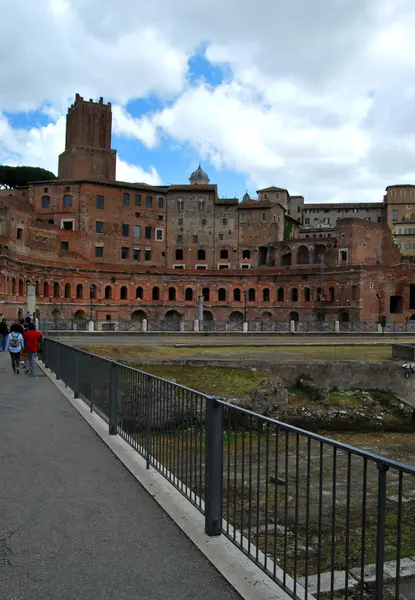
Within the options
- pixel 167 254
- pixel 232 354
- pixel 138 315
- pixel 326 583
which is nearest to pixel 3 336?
pixel 232 354

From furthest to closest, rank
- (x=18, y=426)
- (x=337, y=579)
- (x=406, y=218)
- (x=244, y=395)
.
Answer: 1. (x=406, y=218)
2. (x=244, y=395)
3. (x=18, y=426)
4. (x=337, y=579)

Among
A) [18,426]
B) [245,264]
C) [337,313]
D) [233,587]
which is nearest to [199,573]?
[233,587]

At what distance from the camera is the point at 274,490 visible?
5.82 meters

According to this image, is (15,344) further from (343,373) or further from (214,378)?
(343,373)

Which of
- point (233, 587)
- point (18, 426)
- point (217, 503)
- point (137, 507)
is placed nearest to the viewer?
point (233, 587)

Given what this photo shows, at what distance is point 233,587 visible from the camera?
12.0 feet

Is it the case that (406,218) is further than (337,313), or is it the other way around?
(406,218)

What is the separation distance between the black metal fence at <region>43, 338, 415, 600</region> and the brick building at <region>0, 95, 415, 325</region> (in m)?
42.6

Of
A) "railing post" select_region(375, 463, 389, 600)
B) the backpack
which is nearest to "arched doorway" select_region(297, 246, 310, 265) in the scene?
the backpack

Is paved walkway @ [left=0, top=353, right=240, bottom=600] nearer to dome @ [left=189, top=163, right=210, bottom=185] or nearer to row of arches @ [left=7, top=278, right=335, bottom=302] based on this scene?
row of arches @ [left=7, top=278, right=335, bottom=302]

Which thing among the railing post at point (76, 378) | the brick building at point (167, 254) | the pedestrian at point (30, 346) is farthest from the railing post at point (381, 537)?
the brick building at point (167, 254)

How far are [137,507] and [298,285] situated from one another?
6052 centimetres

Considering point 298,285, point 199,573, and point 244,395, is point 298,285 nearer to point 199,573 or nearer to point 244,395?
point 244,395

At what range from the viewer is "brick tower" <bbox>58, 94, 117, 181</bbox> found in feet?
239
